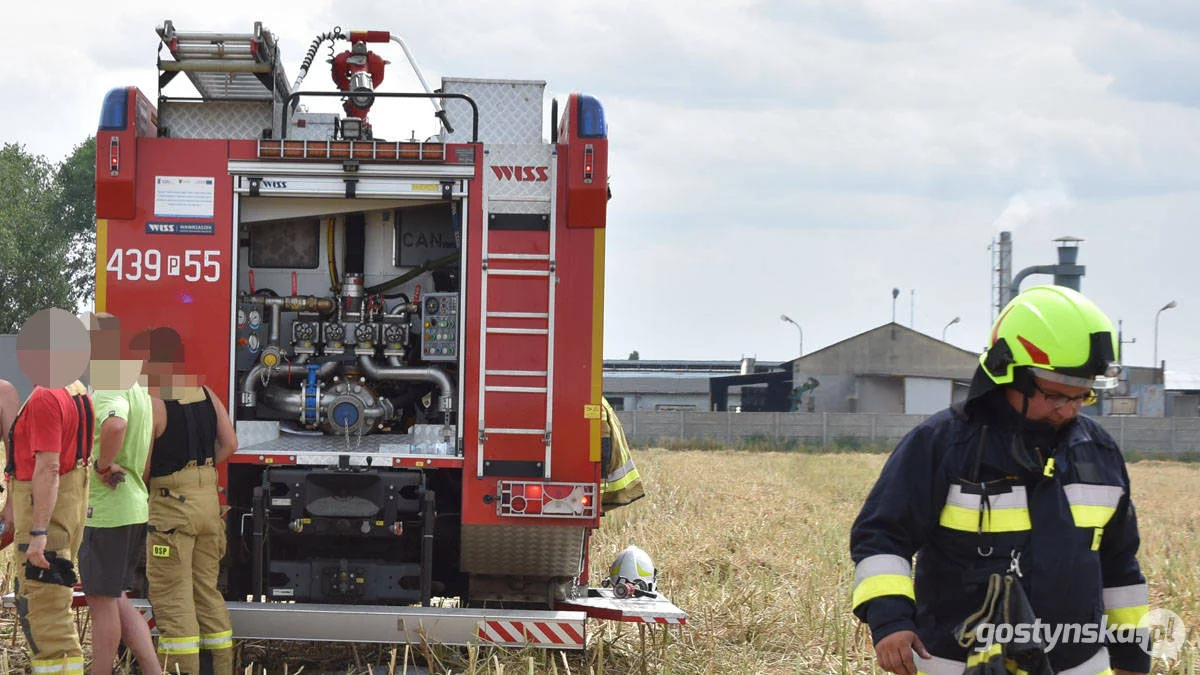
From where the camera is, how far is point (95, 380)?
6.81 metres

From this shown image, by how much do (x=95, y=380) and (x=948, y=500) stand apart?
430cm

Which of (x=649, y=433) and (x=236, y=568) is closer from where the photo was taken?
(x=236, y=568)

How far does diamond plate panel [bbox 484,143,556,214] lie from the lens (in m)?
7.76

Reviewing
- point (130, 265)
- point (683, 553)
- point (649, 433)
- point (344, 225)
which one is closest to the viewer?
point (130, 265)

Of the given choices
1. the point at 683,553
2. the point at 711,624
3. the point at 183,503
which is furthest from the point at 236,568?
the point at 683,553

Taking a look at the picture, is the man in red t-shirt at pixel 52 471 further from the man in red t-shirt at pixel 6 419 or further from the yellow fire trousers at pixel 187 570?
the yellow fire trousers at pixel 187 570

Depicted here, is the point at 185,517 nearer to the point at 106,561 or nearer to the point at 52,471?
the point at 106,561

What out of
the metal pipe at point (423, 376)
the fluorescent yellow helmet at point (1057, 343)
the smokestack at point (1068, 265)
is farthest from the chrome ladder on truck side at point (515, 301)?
the smokestack at point (1068, 265)

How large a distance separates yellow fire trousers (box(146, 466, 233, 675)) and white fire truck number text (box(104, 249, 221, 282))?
1106mm

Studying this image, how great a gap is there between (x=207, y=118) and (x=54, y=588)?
2.99 metres

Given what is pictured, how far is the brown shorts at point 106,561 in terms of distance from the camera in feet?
21.8

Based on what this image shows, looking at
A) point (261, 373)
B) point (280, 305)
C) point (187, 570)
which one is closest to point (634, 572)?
point (261, 373)

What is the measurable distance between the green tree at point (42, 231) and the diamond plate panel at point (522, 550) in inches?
1695

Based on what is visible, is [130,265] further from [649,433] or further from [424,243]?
[649,433]
